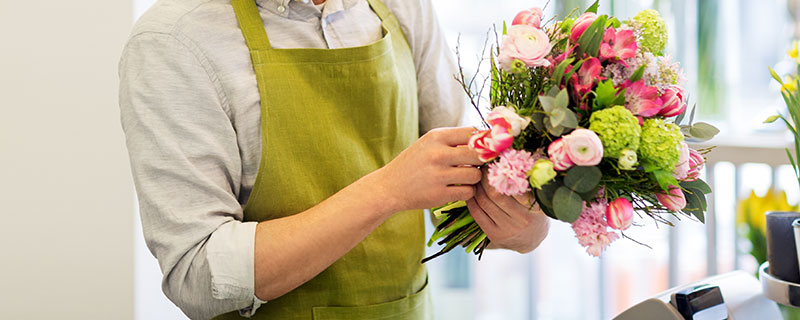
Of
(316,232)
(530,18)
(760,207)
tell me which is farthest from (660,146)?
(760,207)

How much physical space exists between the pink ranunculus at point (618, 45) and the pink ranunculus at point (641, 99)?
41mm

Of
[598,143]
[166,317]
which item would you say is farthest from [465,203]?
[166,317]

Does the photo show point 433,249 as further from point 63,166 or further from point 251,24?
point 251,24

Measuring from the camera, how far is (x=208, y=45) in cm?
104

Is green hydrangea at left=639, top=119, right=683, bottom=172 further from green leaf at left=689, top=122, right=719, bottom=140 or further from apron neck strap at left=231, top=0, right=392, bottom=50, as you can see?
apron neck strap at left=231, top=0, right=392, bottom=50

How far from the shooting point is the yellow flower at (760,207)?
2.42m

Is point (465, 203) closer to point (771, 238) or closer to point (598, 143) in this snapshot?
point (598, 143)

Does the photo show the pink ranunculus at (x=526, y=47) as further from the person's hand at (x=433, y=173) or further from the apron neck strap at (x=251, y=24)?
the apron neck strap at (x=251, y=24)

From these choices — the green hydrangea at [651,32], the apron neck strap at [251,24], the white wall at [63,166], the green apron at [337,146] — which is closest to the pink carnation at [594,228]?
the green hydrangea at [651,32]

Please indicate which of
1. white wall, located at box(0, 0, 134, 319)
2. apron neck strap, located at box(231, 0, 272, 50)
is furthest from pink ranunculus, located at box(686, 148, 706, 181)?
white wall, located at box(0, 0, 134, 319)

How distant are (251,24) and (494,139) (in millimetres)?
476

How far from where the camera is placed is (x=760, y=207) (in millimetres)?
2463

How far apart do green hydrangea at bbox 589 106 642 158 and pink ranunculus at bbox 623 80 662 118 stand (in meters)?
0.04

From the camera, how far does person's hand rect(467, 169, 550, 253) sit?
1.01 meters
